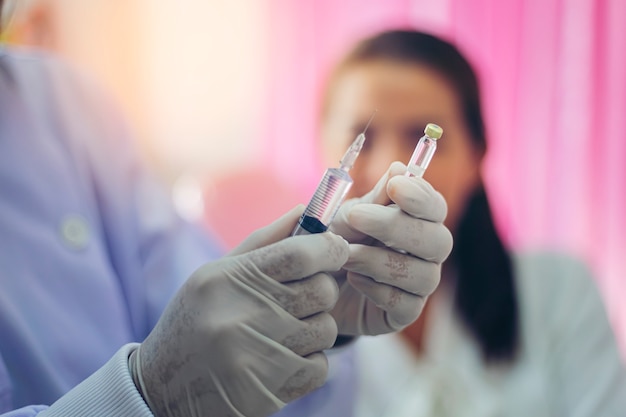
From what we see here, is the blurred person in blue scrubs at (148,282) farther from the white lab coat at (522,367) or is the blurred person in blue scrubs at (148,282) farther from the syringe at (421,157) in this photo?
the white lab coat at (522,367)

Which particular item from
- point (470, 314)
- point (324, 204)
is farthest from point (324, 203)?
point (470, 314)

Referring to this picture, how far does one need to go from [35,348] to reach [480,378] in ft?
1.84

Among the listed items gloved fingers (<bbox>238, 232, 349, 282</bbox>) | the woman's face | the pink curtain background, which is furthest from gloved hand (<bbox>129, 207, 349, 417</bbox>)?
the pink curtain background

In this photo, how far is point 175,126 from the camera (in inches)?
41.8

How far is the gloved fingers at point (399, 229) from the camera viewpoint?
41cm

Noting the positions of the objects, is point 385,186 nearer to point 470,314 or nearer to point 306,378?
point 306,378

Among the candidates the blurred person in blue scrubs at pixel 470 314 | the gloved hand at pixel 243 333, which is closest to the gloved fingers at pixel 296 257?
the gloved hand at pixel 243 333

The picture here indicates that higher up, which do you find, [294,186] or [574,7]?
[574,7]

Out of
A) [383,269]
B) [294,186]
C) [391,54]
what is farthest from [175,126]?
[383,269]

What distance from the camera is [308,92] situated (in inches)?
39.5

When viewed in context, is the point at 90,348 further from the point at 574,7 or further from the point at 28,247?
the point at 574,7

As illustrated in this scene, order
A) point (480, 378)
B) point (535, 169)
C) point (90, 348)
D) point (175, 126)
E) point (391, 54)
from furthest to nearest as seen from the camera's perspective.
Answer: point (175, 126) < point (535, 169) < point (480, 378) < point (391, 54) < point (90, 348)

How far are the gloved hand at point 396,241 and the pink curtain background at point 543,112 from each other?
1.18 ft

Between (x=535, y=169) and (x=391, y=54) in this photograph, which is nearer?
(x=391, y=54)
